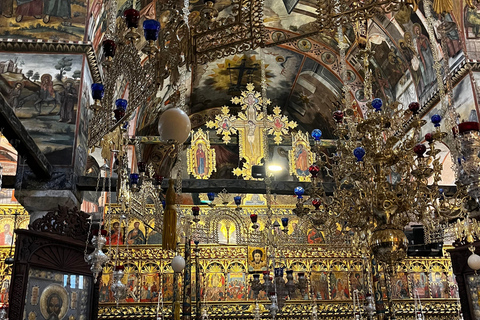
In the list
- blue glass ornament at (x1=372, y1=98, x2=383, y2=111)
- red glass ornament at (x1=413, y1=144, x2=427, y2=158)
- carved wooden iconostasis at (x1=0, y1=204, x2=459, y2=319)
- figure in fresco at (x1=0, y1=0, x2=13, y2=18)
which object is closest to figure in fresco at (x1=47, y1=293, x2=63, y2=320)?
carved wooden iconostasis at (x1=0, y1=204, x2=459, y2=319)

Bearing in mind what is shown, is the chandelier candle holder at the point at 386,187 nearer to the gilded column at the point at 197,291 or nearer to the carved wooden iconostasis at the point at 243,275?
the carved wooden iconostasis at the point at 243,275

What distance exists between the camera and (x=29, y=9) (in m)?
8.59

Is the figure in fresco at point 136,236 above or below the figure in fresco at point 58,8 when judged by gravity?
below

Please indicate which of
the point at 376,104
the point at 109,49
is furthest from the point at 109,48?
the point at 376,104

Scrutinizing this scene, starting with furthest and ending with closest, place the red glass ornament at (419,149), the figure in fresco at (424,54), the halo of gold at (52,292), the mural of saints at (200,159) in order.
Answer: the mural of saints at (200,159) < the figure in fresco at (424,54) < the halo of gold at (52,292) < the red glass ornament at (419,149)

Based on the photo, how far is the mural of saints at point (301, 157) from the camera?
39.0ft

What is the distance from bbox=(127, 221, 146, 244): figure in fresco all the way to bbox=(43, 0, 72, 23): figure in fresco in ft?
18.1

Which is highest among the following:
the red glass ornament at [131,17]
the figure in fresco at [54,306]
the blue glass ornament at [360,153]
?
A: the red glass ornament at [131,17]

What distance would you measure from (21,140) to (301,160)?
7.50m

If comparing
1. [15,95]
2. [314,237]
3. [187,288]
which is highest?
[15,95]

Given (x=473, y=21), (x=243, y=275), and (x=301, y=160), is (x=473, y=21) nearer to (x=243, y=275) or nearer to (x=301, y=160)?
(x=301, y=160)

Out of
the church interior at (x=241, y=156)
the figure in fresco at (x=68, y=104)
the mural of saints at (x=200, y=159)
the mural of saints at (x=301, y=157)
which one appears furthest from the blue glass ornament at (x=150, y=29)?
the mural of saints at (x=301, y=157)

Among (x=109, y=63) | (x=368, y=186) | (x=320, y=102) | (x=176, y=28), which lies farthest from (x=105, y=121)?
(x=320, y=102)

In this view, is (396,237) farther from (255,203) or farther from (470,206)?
(255,203)
